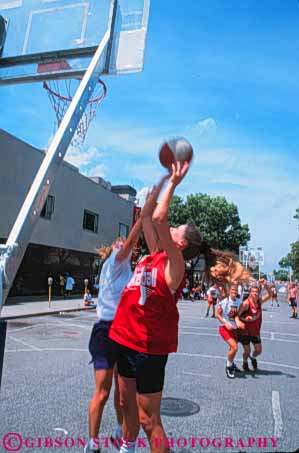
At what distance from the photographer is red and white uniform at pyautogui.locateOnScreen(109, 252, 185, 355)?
106 inches

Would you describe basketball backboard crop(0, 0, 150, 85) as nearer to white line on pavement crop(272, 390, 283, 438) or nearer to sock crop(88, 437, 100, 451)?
sock crop(88, 437, 100, 451)

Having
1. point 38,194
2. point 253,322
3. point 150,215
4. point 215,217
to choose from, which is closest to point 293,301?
point 253,322

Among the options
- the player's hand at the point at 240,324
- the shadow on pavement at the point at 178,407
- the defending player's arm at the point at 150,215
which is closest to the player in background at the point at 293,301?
the player's hand at the point at 240,324

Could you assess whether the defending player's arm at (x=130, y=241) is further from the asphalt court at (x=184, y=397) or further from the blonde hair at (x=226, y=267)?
the asphalt court at (x=184, y=397)

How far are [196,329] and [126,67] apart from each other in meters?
10.2

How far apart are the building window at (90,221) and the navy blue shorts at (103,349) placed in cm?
2413

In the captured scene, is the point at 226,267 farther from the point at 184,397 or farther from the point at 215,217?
the point at 215,217

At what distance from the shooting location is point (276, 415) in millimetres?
4574

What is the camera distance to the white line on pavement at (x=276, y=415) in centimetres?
408

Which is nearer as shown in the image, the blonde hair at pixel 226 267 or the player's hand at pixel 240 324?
the blonde hair at pixel 226 267

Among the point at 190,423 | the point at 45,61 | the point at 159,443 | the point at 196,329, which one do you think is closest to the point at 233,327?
the point at 190,423

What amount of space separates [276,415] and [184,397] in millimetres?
1114

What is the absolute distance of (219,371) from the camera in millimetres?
6766

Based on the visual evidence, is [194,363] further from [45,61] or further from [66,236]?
[66,236]
